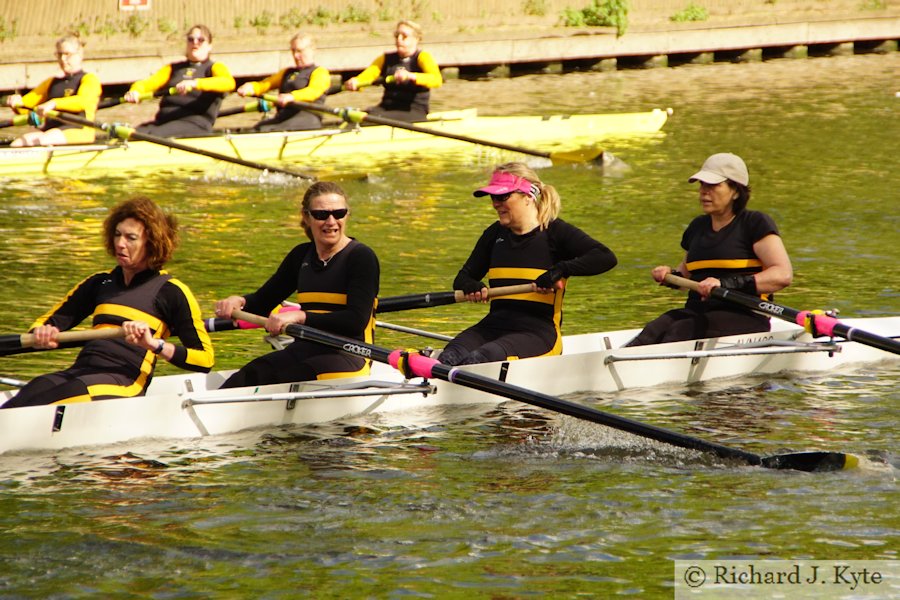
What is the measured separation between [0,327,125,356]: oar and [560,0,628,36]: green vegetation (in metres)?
24.8

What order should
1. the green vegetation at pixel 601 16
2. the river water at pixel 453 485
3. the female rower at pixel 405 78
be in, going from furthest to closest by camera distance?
the green vegetation at pixel 601 16, the female rower at pixel 405 78, the river water at pixel 453 485

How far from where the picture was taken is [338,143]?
20.0m

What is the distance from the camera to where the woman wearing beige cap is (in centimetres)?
941

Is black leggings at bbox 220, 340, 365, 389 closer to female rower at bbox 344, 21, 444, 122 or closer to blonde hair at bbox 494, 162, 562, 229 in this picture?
blonde hair at bbox 494, 162, 562, 229

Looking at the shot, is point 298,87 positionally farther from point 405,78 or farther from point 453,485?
point 453,485

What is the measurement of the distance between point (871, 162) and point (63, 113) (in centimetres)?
1069

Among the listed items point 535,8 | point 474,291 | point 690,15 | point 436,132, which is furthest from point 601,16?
point 474,291

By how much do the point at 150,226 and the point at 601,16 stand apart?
2573cm

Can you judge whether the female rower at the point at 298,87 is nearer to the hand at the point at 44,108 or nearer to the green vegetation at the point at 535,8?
the hand at the point at 44,108

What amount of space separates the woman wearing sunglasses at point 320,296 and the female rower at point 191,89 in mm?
10370

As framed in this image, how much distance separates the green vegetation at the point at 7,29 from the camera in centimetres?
2728

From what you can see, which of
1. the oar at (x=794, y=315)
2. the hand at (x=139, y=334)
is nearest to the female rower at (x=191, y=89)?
the oar at (x=794, y=315)

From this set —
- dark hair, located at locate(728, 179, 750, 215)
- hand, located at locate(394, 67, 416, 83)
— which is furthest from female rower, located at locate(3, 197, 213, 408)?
hand, located at locate(394, 67, 416, 83)

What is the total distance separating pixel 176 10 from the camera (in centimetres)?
2878
